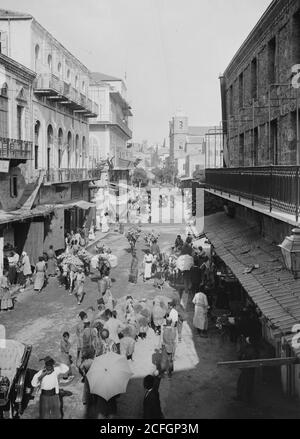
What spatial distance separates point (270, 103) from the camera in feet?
45.2

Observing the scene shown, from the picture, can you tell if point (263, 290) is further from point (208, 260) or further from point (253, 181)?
point (208, 260)

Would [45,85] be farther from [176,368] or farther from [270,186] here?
[176,368]

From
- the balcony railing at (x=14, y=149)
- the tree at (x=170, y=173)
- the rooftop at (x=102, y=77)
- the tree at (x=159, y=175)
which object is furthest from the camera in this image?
the tree at (x=159, y=175)

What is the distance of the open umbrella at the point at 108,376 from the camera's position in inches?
344

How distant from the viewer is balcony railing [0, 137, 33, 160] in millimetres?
19075

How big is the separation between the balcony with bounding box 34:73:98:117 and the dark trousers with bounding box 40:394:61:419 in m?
19.0

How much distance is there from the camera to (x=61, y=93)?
26734mm

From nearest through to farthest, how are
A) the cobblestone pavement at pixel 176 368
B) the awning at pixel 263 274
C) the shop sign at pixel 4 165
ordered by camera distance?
the awning at pixel 263 274
the cobblestone pavement at pixel 176 368
the shop sign at pixel 4 165

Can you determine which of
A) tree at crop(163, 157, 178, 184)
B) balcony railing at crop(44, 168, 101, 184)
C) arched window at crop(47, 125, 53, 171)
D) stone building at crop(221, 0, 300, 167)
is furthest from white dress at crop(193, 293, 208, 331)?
tree at crop(163, 157, 178, 184)

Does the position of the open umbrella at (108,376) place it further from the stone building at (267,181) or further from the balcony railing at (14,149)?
the balcony railing at (14,149)

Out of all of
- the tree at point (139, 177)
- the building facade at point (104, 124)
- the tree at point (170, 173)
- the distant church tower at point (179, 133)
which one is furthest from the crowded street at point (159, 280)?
the distant church tower at point (179, 133)

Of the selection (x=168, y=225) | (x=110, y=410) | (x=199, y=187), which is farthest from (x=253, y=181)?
(x=168, y=225)

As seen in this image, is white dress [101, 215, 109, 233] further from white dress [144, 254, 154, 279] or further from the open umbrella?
the open umbrella

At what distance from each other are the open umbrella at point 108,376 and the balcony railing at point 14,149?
1200 cm
